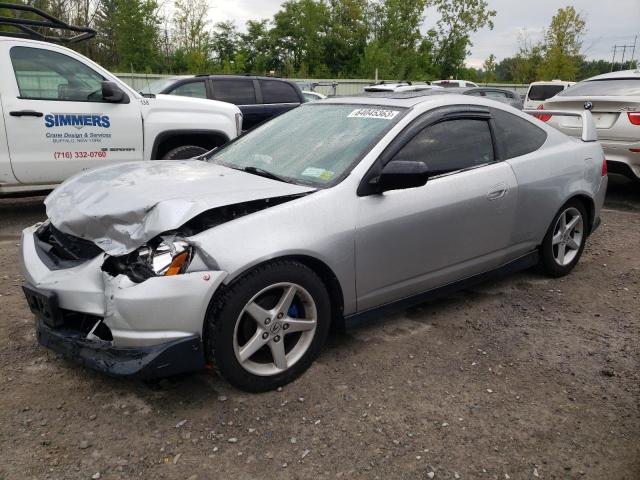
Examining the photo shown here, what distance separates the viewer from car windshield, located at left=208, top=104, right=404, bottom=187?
3184mm

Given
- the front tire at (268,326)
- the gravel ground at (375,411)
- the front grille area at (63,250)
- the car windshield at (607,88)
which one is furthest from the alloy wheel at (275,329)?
the car windshield at (607,88)

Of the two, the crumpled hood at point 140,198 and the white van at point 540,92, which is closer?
the crumpled hood at point 140,198

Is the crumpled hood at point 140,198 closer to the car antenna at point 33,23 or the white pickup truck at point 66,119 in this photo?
the white pickup truck at point 66,119

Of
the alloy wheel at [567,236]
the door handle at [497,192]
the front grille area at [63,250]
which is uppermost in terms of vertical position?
the door handle at [497,192]

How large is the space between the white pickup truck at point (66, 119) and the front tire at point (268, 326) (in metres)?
3.88

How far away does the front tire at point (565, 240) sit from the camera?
4.32 m

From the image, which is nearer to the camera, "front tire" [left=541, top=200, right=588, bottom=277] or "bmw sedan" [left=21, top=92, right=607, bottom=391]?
"bmw sedan" [left=21, top=92, right=607, bottom=391]

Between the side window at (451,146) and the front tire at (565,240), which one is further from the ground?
the side window at (451,146)

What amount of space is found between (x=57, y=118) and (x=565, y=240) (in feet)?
16.6

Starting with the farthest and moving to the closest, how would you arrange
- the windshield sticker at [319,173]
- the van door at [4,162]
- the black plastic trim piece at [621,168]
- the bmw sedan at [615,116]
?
1. the black plastic trim piece at [621,168]
2. the bmw sedan at [615,116]
3. the van door at [4,162]
4. the windshield sticker at [319,173]

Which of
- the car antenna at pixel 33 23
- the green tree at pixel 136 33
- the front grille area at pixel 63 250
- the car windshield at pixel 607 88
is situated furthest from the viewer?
the green tree at pixel 136 33

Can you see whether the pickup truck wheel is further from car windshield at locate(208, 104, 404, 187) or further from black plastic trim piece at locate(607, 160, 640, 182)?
black plastic trim piece at locate(607, 160, 640, 182)

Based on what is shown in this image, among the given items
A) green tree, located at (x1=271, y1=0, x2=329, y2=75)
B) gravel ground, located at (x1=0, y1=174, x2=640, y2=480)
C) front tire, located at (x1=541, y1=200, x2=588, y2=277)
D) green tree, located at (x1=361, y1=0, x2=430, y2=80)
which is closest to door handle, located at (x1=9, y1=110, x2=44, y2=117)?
gravel ground, located at (x1=0, y1=174, x2=640, y2=480)

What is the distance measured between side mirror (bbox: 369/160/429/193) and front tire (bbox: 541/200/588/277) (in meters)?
1.79
